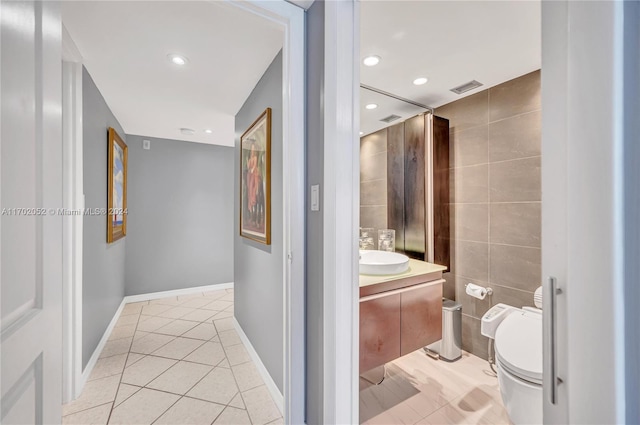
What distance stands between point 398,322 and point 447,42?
1701mm

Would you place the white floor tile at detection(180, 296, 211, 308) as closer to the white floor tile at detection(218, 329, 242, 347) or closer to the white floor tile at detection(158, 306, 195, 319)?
the white floor tile at detection(158, 306, 195, 319)

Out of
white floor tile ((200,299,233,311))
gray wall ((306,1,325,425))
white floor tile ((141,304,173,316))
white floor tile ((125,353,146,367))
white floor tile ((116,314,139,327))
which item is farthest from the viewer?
white floor tile ((200,299,233,311))

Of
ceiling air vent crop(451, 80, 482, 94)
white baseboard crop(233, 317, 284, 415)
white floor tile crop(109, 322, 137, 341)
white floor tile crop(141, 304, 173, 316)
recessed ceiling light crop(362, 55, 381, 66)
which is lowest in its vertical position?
white floor tile crop(141, 304, 173, 316)

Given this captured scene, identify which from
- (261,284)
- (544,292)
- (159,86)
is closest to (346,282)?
(544,292)

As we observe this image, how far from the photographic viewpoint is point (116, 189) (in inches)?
115

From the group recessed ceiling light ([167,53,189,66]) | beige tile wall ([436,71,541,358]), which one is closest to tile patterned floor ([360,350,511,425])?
beige tile wall ([436,71,541,358])

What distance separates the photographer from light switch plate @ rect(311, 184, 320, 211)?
126 cm

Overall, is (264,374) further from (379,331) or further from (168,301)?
(168,301)

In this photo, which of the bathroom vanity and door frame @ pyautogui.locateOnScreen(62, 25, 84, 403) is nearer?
the bathroom vanity

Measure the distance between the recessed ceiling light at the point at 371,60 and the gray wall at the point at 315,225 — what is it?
1.81ft

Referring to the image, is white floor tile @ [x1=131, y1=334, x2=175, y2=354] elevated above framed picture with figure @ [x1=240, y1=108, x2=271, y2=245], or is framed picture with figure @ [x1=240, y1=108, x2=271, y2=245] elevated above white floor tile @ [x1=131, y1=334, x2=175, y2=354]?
framed picture with figure @ [x1=240, y1=108, x2=271, y2=245]

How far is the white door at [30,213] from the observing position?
2.02 ft

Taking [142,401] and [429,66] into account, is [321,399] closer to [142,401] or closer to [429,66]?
[142,401]

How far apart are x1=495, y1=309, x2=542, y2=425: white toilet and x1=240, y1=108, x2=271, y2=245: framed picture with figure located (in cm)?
149
